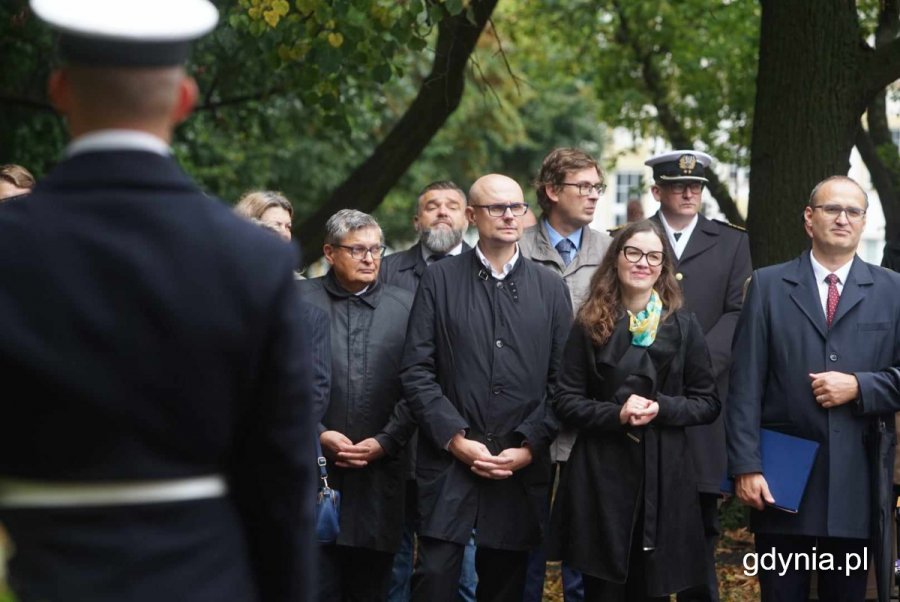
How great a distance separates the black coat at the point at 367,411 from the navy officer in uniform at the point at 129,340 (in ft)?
16.7

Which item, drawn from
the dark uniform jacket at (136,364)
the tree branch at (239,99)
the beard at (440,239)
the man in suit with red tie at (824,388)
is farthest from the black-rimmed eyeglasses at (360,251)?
the tree branch at (239,99)

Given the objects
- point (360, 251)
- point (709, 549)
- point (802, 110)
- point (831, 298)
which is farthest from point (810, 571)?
point (802, 110)

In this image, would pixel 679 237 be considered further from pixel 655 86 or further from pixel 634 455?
pixel 655 86

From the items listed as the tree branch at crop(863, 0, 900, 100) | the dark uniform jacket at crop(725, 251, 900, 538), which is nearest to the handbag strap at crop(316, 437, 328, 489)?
the dark uniform jacket at crop(725, 251, 900, 538)

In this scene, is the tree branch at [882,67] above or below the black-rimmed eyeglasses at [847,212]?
above

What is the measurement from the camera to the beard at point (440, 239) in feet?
31.3

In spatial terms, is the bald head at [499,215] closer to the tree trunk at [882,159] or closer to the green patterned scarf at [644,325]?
the green patterned scarf at [644,325]

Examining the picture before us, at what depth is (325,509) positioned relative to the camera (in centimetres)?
762

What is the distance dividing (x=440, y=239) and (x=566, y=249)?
80cm

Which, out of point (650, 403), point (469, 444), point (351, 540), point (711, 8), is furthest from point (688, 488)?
point (711, 8)

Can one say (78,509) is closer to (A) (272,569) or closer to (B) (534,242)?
(A) (272,569)

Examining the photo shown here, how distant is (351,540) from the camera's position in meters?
8.16

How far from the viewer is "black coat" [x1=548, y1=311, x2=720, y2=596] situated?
24.9ft

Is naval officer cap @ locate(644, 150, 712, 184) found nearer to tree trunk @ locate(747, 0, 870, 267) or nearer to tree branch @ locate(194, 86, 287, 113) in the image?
tree trunk @ locate(747, 0, 870, 267)
